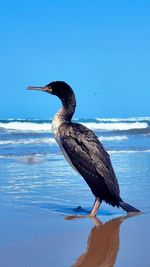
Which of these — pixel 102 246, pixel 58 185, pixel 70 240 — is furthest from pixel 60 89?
pixel 102 246

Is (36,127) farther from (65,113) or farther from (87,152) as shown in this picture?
(87,152)

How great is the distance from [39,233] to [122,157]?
8125 millimetres

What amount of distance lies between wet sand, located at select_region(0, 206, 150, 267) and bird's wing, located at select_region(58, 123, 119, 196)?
0.51 m

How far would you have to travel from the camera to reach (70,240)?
4402 mm

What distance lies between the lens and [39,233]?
184 inches

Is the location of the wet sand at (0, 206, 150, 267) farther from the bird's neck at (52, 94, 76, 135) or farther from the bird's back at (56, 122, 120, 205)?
the bird's neck at (52, 94, 76, 135)

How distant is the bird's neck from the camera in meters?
6.09

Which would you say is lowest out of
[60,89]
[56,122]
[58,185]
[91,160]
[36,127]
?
[36,127]

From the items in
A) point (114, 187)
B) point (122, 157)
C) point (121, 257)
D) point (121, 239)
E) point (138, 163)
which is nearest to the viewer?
point (121, 257)

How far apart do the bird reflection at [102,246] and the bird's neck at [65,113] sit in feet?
4.29

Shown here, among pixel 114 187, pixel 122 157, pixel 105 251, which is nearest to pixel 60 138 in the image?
pixel 114 187

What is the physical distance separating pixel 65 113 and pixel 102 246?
7.77 ft

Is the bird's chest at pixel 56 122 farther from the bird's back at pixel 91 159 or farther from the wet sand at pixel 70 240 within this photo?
the wet sand at pixel 70 240

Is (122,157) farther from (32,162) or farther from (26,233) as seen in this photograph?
(26,233)
